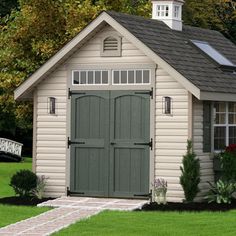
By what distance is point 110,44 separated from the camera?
20.7 metres

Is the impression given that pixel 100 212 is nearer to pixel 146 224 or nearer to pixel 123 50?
pixel 146 224

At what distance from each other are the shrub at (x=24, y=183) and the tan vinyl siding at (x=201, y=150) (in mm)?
3859

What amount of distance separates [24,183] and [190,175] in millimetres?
3945

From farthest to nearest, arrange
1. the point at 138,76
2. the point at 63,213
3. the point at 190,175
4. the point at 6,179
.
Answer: the point at 6,179
the point at 138,76
the point at 190,175
the point at 63,213

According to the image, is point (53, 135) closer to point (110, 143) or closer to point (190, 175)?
point (110, 143)

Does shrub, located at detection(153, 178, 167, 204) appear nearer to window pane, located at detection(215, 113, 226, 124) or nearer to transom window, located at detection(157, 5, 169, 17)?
window pane, located at detection(215, 113, 226, 124)

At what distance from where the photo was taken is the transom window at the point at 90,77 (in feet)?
68.4

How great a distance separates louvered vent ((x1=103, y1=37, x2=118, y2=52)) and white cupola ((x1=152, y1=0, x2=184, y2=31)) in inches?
117

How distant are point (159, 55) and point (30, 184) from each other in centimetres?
423

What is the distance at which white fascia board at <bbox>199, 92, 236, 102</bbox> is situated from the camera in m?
19.4

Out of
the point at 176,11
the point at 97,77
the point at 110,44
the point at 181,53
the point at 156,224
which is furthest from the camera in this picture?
the point at 176,11

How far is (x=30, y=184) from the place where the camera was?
20688 mm

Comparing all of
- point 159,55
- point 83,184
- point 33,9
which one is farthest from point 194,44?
point 33,9

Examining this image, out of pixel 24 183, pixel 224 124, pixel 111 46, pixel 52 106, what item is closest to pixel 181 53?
pixel 111 46
